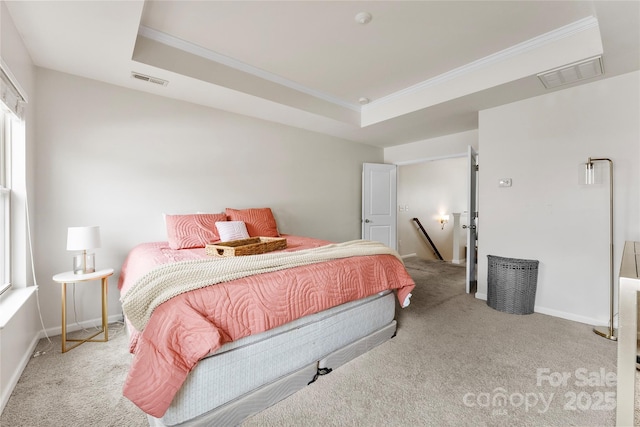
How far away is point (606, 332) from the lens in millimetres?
2395

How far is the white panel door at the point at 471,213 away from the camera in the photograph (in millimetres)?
3529

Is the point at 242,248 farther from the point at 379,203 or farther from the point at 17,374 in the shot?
the point at 379,203

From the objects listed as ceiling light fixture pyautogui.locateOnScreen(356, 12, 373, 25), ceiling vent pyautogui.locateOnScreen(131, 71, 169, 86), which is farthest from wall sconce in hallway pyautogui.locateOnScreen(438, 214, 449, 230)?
ceiling vent pyautogui.locateOnScreen(131, 71, 169, 86)

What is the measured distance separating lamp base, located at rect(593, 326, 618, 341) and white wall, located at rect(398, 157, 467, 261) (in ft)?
11.8

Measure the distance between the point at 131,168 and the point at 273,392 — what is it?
2.50 metres

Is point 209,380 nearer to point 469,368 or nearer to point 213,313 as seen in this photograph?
point 213,313

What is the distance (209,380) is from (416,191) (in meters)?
5.86

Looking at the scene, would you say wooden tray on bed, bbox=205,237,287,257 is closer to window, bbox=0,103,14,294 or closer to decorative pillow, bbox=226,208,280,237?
decorative pillow, bbox=226,208,280,237

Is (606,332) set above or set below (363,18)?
below

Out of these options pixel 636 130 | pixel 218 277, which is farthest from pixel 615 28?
pixel 218 277

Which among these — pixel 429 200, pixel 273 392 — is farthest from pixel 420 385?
pixel 429 200

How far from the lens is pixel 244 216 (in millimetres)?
3209

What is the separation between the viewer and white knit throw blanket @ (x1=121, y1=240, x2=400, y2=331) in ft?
4.33

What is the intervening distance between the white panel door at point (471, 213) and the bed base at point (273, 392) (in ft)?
7.07
